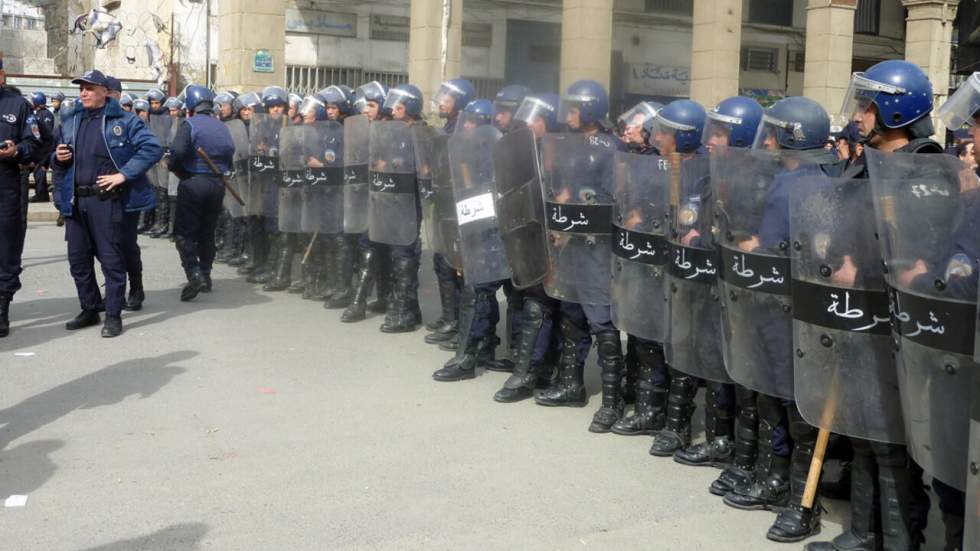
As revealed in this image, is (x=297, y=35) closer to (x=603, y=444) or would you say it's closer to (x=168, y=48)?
(x=168, y=48)

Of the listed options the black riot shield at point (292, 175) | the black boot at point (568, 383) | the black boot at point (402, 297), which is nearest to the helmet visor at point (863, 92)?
the black boot at point (568, 383)

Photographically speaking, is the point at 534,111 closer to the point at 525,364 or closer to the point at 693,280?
the point at 525,364

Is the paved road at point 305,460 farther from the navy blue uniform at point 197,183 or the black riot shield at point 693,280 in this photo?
the navy blue uniform at point 197,183

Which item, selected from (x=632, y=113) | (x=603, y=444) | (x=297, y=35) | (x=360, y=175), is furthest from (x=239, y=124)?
(x=297, y=35)

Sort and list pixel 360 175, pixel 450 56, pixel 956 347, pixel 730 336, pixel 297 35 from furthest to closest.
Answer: pixel 297 35 < pixel 450 56 < pixel 360 175 < pixel 730 336 < pixel 956 347

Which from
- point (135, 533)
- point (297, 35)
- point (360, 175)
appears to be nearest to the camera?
point (135, 533)

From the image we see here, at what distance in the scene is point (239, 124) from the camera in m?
11.7

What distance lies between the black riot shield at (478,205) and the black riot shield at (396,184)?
1584mm

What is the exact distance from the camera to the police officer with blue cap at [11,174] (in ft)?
27.2

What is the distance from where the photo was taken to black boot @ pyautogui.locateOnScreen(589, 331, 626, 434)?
20.3ft

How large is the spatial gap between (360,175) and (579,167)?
350cm

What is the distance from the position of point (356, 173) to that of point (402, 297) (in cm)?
116

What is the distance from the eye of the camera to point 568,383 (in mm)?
6703

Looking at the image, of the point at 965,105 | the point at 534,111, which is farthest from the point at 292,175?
the point at 965,105
